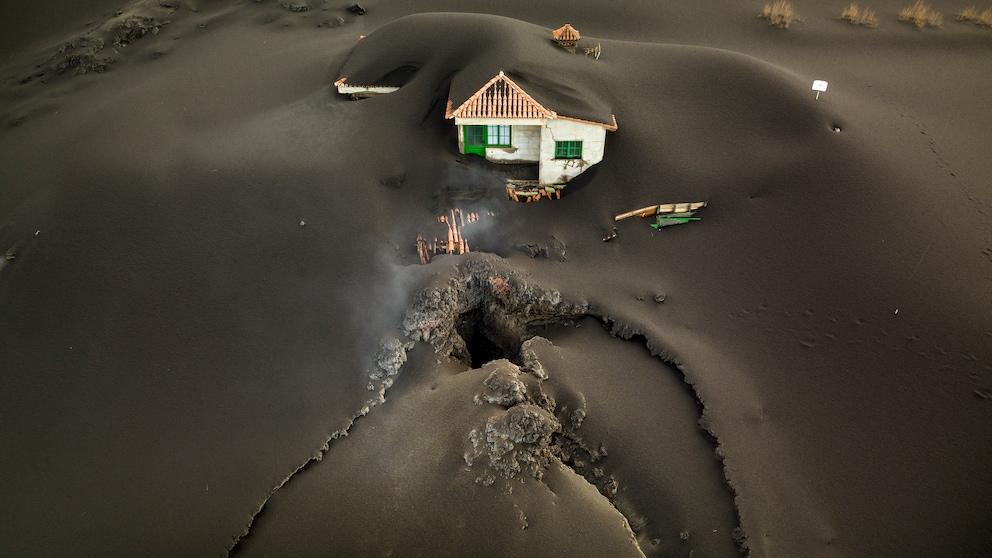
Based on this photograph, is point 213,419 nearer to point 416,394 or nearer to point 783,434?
point 416,394

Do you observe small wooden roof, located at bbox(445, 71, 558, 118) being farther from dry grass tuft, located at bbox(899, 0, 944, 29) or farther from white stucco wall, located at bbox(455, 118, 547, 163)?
dry grass tuft, located at bbox(899, 0, 944, 29)

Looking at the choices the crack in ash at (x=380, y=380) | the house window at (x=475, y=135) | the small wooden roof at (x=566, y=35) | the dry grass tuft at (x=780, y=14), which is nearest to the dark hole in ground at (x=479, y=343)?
the crack in ash at (x=380, y=380)

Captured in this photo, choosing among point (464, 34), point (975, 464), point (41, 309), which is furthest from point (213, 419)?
point (975, 464)

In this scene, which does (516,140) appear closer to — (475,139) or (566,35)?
(475,139)

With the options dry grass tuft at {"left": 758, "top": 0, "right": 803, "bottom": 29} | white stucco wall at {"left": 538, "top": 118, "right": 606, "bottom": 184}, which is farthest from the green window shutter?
dry grass tuft at {"left": 758, "top": 0, "right": 803, "bottom": 29}

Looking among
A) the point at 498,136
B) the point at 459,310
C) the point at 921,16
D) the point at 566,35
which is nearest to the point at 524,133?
the point at 498,136
